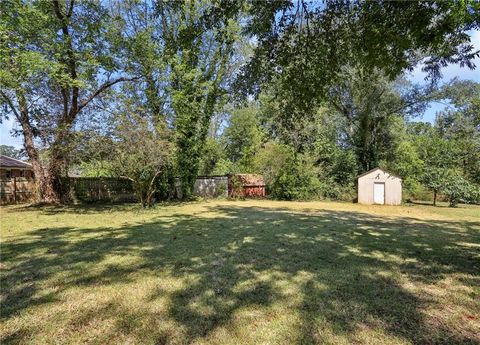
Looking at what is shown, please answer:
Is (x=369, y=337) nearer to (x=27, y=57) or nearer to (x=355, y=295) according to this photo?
(x=355, y=295)

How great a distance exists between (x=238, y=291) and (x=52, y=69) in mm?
10509

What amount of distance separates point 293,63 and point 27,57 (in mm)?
9144

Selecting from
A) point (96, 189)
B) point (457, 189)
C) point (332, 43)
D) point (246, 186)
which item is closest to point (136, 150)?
point (96, 189)

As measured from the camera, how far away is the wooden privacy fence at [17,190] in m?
14.5

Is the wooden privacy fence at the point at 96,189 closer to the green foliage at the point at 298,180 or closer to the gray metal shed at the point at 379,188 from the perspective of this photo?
the green foliage at the point at 298,180

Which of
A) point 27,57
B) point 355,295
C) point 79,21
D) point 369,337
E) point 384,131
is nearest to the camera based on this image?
point 369,337

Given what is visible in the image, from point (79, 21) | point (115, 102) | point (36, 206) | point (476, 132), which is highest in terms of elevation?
point (79, 21)

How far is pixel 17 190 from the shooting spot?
14.9m

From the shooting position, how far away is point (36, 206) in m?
12.7

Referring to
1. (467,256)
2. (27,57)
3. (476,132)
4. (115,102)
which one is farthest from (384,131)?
(27,57)

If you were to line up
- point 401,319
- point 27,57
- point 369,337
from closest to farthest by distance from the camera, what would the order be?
point 369,337 < point 401,319 < point 27,57

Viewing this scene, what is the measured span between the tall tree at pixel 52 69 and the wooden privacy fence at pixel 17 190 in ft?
6.29

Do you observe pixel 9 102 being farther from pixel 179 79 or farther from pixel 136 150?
pixel 179 79

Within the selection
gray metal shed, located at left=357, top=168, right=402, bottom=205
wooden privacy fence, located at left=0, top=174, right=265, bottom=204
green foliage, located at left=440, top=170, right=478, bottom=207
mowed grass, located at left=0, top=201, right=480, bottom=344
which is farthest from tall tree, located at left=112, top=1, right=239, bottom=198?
green foliage, located at left=440, top=170, right=478, bottom=207
